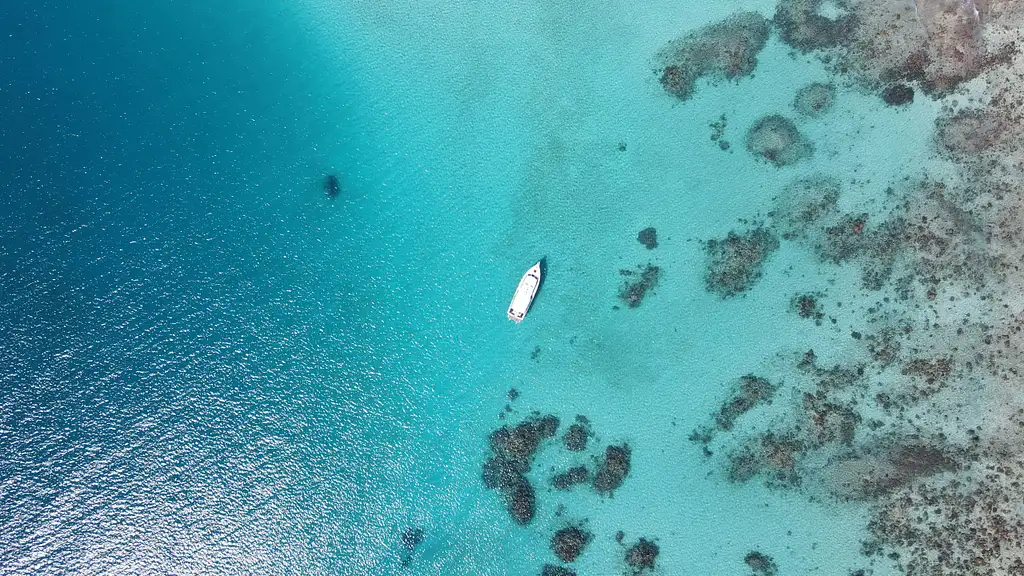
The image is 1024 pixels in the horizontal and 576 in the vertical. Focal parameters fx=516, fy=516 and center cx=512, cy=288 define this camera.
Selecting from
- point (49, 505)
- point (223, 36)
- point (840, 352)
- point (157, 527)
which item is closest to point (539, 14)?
point (223, 36)

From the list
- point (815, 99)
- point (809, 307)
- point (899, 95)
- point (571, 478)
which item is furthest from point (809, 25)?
point (571, 478)

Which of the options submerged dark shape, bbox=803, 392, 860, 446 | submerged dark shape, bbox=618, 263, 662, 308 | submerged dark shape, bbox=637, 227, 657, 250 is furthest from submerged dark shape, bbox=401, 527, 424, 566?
submerged dark shape, bbox=803, 392, 860, 446

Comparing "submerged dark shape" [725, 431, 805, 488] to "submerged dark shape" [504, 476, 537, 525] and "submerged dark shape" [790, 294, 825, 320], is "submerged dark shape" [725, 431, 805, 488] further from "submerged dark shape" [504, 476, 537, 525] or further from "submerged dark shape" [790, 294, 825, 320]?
"submerged dark shape" [504, 476, 537, 525]

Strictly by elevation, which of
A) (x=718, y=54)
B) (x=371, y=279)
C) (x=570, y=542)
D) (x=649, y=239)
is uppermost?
(x=718, y=54)

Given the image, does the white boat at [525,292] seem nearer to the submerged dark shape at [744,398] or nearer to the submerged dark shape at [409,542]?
the submerged dark shape at [744,398]

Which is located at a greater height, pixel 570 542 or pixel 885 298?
pixel 885 298

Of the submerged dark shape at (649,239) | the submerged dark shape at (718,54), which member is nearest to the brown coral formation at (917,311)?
the submerged dark shape at (718,54)

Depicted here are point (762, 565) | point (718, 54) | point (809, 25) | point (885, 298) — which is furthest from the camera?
point (718, 54)

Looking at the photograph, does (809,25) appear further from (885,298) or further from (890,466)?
(890,466)
